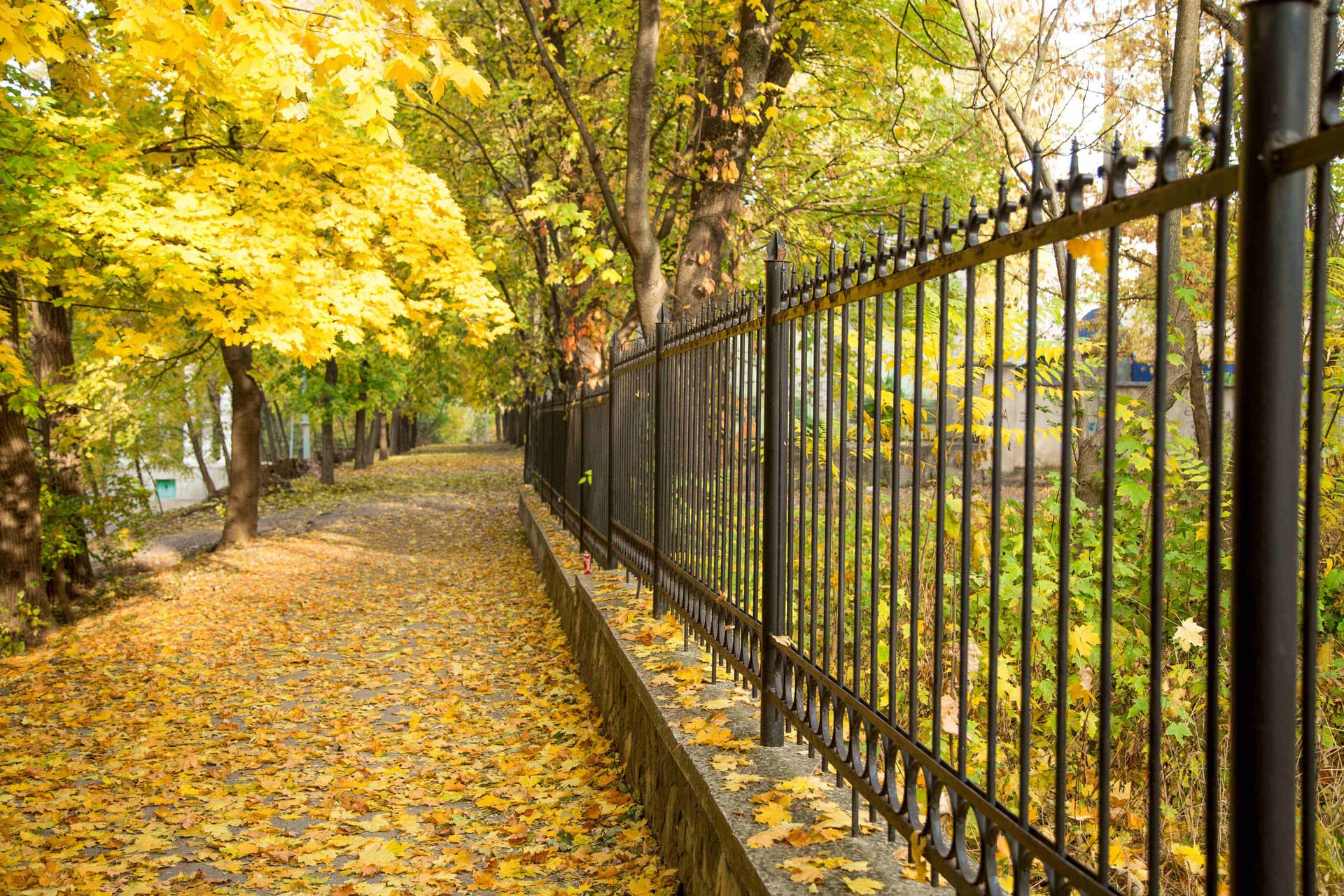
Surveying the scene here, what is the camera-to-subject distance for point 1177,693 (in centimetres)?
518

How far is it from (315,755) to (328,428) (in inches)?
882

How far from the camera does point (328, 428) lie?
27.7m

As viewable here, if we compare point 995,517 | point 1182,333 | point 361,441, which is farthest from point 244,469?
point 361,441

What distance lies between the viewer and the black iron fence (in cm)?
157

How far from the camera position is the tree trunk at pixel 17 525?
10719 mm

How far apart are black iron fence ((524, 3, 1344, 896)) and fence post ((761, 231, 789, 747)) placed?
12mm

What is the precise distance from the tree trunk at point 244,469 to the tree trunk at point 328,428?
948 cm

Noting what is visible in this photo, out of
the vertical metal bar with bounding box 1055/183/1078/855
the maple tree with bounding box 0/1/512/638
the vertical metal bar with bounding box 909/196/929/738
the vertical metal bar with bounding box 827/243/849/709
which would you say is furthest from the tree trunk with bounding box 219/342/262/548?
the vertical metal bar with bounding box 1055/183/1078/855

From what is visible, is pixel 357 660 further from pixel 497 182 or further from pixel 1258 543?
pixel 497 182

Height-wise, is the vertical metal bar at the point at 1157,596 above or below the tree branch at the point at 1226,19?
below

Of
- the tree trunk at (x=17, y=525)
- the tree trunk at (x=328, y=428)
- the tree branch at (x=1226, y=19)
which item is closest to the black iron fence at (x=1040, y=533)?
the tree branch at (x=1226, y=19)

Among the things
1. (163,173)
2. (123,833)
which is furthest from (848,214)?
(123,833)

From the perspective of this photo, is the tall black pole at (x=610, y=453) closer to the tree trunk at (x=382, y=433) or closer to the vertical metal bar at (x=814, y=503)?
the vertical metal bar at (x=814, y=503)

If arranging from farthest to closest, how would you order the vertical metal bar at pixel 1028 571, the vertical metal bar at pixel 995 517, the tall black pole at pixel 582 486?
the tall black pole at pixel 582 486
the vertical metal bar at pixel 995 517
the vertical metal bar at pixel 1028 571
